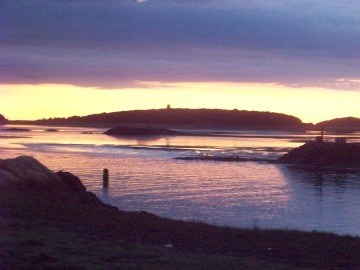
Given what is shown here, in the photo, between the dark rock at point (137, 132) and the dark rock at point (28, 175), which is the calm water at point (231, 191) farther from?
the dark rock at point (137, 132)

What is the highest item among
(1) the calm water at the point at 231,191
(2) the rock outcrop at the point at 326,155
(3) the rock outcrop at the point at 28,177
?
(3) the rock outcrop at the point at 28,177

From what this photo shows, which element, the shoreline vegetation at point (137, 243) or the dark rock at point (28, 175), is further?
the dark rock at point (28, 175)

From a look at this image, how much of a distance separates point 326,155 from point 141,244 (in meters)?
36.0

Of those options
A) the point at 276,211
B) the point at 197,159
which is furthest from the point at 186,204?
the point at 197,159

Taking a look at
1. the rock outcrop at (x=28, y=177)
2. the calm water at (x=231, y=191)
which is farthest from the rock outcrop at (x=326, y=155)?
the rock outcrop at (x=28, y=177)

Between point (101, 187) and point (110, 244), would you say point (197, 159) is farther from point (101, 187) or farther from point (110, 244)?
point (110, 244)

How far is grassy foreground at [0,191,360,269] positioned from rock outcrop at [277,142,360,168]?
1229 inches

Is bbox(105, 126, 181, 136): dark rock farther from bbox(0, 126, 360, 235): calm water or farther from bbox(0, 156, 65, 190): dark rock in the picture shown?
bbox(0, 156, 65, 190): dark rock

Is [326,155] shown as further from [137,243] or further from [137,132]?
[137,132]

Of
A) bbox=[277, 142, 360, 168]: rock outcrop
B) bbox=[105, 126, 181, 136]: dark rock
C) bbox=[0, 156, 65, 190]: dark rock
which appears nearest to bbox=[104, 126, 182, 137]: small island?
bbox=[105, 126, 181, 136]: dark rock

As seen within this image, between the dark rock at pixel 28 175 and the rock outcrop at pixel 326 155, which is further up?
the dark rock at pixel 28 175

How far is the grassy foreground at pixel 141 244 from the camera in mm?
10398

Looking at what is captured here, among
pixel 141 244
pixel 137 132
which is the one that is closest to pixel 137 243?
pixel 141 244

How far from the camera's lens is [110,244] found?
1197 centimetres
